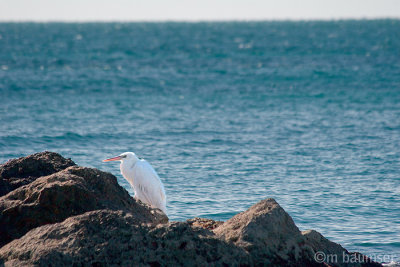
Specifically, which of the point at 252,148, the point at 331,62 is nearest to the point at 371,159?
the point at 252,148

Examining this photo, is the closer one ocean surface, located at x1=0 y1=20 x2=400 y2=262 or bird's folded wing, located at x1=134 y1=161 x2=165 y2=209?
bird's folded wing, located at x1=134 y1=161 x2=165 y2=209

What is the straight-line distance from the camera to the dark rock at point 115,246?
453 centimetres

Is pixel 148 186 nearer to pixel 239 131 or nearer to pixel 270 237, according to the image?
pixel 270 237

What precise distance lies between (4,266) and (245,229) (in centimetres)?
206

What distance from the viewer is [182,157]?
12.5 m

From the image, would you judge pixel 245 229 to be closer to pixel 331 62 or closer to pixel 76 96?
pixel 76 96

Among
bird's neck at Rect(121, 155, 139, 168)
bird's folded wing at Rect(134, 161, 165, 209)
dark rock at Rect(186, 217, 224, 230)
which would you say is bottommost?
dark rock at Rect(186, 217, 224, 230)

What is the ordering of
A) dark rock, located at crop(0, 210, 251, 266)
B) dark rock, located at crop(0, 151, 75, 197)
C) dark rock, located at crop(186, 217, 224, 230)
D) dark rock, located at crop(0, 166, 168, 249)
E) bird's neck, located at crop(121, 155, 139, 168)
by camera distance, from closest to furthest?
1. dark rock, located at crop(0, 210, 251, 266)
2. dark rock, located at crop(0, 166, 168, 249)
3. dark rock, located at crop(0, 151, 75, 197)
4. dark rock, located at crop(186, 217, 224, 230)
5. bird's neck, located at crop(121, 155, 139, 168)

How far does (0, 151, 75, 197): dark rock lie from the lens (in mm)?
5996

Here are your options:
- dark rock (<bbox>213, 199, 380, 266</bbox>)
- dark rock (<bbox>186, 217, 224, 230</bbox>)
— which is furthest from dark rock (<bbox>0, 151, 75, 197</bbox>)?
dark rock (<bbox>213, 199, 380, 266</bbox>)

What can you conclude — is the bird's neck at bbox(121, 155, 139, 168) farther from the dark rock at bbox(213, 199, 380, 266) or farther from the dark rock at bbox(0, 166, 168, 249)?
the dark rock at bbox(213, 199, 380, 266)

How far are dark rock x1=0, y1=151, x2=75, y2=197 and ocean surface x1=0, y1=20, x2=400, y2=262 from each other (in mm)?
2479

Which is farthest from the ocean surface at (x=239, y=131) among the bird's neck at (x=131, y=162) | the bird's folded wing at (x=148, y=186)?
the bird's neck at (x=131, y=162)

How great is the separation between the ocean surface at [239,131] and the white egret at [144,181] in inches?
18.7
